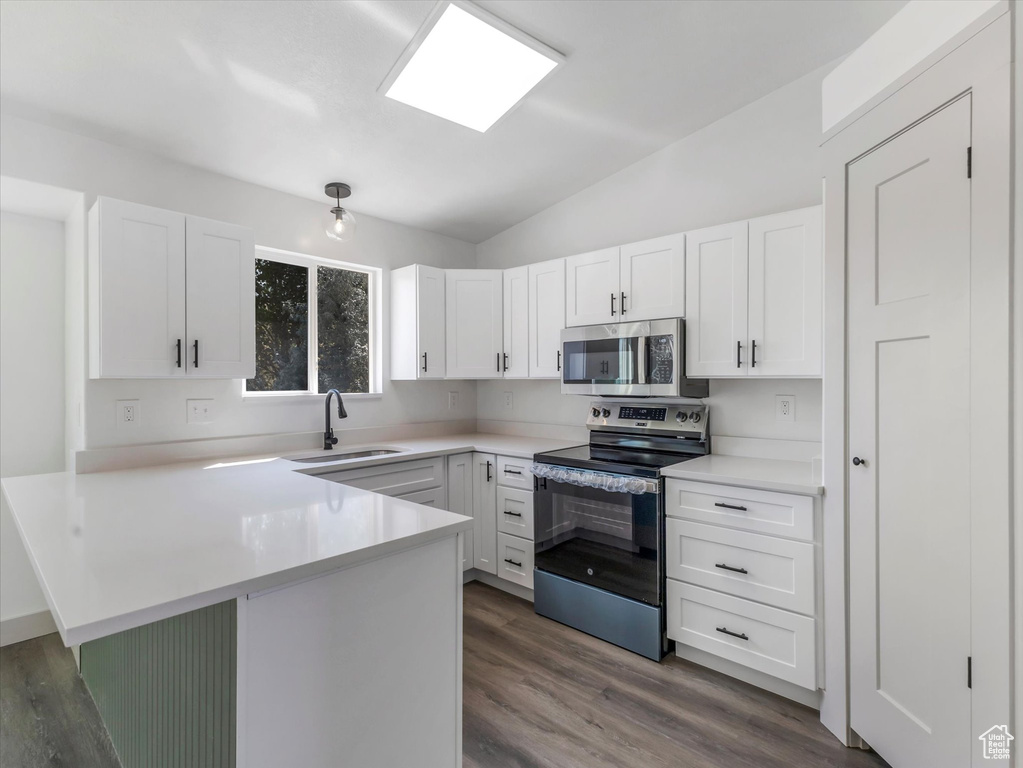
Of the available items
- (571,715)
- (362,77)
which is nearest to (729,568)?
(571,715)

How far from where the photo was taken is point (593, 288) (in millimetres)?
2975

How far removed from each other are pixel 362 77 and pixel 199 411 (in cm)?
187

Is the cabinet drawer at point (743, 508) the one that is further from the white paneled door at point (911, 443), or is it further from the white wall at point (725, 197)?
the white wall at point (725, 197)

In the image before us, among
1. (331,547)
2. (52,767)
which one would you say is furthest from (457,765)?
(52,767)

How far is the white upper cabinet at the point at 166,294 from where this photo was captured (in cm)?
208

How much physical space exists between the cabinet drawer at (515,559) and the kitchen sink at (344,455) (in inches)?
34.3

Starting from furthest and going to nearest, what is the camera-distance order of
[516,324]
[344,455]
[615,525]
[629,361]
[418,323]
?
1. [516,324]
2. [418,323]
3. [344,455]
4. [629,361]
5. [615,525]

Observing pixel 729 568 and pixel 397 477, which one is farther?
pixel 397 477

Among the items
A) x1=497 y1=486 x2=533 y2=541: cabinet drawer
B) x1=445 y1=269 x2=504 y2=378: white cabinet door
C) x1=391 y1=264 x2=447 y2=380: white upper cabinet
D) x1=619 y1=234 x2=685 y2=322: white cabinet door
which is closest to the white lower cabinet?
Answer: x1=497 y1=486 x2=533 y2=541: cabinet drawer

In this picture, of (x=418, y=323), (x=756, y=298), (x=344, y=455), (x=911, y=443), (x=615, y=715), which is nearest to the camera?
(x=911, y=443)

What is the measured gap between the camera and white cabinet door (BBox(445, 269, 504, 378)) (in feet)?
11.3

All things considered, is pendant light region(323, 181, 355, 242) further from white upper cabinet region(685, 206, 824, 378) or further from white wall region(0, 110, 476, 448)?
white upper cabinet region(685, 206, 824, 378)

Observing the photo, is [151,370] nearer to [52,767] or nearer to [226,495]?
[226,495]

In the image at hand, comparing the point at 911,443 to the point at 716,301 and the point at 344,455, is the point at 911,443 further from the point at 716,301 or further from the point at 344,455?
the point at 344,455
